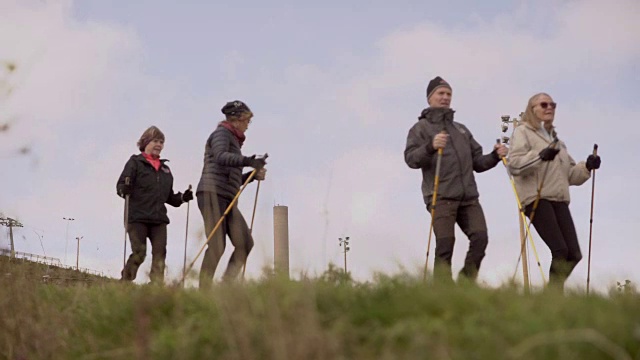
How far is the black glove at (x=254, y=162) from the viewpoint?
8.71m

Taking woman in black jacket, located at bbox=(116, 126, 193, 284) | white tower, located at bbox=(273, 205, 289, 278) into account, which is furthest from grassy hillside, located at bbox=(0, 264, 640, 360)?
white tower, located at bbox=(273, 205, 289, 278)

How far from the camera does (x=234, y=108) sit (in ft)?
29.5

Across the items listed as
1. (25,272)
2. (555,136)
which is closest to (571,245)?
(555,136)

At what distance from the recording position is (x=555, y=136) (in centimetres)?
843

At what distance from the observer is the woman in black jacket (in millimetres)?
9594

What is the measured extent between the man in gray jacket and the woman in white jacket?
36 cm

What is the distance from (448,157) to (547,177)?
1.02m

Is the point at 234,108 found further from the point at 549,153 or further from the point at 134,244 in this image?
the point at 549,153

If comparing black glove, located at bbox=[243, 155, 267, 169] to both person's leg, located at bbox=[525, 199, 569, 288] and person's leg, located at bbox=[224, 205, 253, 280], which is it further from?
person's leg, located at bbox=[525, 199, 569, 288]

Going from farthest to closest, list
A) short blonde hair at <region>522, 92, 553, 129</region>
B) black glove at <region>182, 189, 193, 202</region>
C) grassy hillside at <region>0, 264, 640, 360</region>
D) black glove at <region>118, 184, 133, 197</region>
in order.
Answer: black glove at <region>182, 189, 193, 202</region> < black glove at <region>118, 184, 133, 197</region> < short blonde hair at <region>522, 92, 553, 129</region> < grassy hillside at <region>0, 264, 640, 360</region>

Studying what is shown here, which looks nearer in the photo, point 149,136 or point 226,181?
point 226,181

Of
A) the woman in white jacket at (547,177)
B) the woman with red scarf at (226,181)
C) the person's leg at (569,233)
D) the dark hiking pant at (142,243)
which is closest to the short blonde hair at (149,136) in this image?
the dark hiking pant at (142,243)

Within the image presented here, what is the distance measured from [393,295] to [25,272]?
4.52m

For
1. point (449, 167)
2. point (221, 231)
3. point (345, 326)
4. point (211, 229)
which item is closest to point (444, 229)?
point (449, 167)
